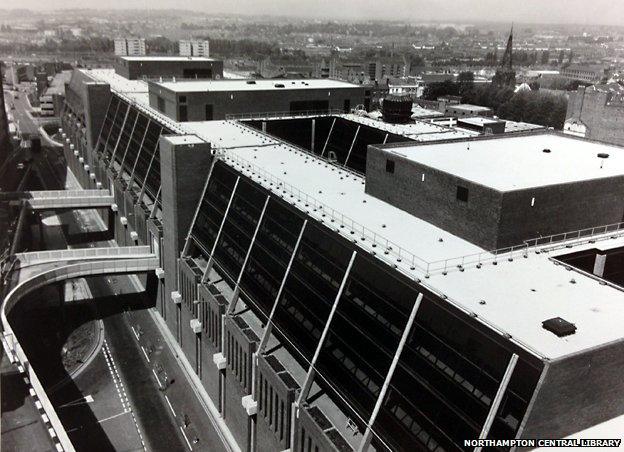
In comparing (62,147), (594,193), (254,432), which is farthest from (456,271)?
(62,147)

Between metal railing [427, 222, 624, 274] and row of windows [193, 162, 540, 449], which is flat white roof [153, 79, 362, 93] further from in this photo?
metal railing [427, 222, 624, 274]

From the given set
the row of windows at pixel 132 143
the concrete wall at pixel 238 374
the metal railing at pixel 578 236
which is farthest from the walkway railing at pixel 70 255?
the metal railing at pixel 578 236

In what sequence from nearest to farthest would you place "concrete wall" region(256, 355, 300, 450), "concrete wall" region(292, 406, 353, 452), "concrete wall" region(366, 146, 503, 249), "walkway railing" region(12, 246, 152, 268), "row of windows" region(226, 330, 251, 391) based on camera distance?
"concrete wall" region(292, 406, 353, 452) < "concrete wall" region(256, 355, 300, 450) < "concrete wall" region(366, 146, 503, 249) < "row of windows" region(226, 330, 251, 391) < "walkway railing" region(12, 246, 152, 268)

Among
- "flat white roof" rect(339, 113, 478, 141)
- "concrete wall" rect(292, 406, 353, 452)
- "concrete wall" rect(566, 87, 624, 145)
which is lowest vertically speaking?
"concrete wall" rect(292, 406, 353, 452)

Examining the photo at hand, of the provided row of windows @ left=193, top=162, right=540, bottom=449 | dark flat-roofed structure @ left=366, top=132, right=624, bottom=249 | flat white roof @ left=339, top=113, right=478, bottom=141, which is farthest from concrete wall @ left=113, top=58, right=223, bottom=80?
dark flat-roofed structure @ left=366, top=132, right=624, bottom=249

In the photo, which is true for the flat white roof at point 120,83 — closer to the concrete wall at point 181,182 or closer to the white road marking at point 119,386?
the concrete wall at point 181,182

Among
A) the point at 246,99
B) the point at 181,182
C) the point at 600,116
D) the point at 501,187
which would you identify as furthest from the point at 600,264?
the point at 600,116

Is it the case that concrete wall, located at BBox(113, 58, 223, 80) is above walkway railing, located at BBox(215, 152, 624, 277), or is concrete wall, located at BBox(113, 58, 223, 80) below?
above

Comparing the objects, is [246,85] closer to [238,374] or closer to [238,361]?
[238,361]
